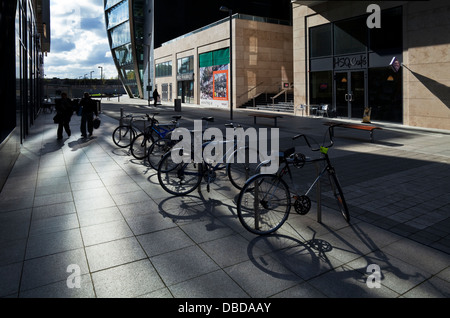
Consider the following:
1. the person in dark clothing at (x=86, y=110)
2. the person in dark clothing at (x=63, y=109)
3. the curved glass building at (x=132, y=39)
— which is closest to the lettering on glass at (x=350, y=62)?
the person in dark clothing at (x=86, y=110)

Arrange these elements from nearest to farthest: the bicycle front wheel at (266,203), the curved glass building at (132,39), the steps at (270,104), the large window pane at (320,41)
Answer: the bicycle front wheel at (266,203) → the large window pane at (320,41) → the steps at (270,104) → the curved glass building at (132,39)

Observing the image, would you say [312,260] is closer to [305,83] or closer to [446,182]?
[446,182]

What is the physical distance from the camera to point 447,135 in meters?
14.6

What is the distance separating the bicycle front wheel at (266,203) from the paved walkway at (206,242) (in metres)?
0.17

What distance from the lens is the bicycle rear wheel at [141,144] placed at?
31.9ft

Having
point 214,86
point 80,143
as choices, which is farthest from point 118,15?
point 80,143

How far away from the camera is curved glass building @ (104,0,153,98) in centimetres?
6019

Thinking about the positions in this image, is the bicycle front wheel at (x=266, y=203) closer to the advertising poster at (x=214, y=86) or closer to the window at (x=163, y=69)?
the advertising poster at (x=214, y=86)

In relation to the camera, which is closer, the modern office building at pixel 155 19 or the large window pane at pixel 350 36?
the large window pane at pixel 350 36

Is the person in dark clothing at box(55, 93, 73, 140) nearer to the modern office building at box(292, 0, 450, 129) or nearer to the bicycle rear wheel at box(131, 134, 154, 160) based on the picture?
the bicycle rear wheel at box(131, 134, 154, 160)

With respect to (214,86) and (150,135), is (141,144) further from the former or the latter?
(214,86)

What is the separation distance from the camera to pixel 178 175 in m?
6.59

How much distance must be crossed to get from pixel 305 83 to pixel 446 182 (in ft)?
58.2

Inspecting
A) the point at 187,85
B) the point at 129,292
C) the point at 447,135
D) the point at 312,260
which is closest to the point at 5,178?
the point at 129,292
